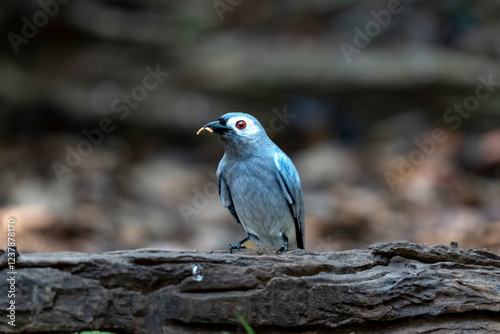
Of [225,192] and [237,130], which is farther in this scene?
[225,192]

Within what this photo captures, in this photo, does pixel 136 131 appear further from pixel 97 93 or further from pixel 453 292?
pixel 453 292

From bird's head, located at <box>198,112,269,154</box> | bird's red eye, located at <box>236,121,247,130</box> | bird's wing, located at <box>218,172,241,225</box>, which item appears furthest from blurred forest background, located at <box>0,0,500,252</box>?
bird's red eye, located at <box>236,121,247,130</box>

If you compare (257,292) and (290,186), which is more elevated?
(290,186)

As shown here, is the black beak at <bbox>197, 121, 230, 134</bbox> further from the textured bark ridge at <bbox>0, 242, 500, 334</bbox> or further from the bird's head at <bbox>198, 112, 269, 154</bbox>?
the textured bark ridge at <bbox>0, 242, 500, 334</bbox>

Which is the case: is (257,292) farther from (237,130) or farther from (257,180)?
(237,130)

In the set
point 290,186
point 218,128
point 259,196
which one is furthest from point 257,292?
point 218,128

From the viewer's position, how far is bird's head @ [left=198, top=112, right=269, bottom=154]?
5.16 meters

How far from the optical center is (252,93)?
10820 mm

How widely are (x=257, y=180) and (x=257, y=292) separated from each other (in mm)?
1671

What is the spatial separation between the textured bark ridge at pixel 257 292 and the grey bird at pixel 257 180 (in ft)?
3.45

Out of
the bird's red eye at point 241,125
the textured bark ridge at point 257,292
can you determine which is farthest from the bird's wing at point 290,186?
the textured bark ridge at point 257,292

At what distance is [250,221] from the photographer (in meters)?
5.32

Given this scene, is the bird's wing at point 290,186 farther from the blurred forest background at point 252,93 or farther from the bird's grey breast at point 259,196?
the blurred forest background at point 252,93

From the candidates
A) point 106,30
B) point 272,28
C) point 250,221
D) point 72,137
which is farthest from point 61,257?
point 272,28
